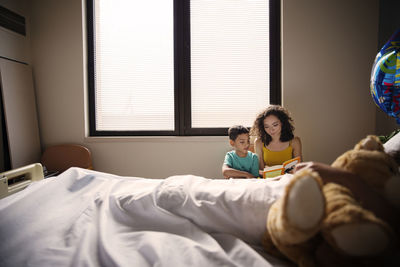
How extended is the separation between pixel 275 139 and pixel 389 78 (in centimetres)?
83

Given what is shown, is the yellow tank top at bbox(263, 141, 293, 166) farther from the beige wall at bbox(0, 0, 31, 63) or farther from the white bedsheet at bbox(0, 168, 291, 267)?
the beige wall at bbox(0, 0, 31, 63)

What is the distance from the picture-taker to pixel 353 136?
6.88 ft

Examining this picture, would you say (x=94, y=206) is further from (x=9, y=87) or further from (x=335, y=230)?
(x=9, y=87)

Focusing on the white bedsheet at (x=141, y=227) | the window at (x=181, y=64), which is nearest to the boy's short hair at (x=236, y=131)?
the window at (x=181, y=64)

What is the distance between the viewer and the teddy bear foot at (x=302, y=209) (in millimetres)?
448

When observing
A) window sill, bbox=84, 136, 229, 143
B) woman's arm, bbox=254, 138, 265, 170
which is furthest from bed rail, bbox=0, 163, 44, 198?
woman's arm, bbox=254, 138, 265, 170

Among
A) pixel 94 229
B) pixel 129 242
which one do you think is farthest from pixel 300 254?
pixel 94 229

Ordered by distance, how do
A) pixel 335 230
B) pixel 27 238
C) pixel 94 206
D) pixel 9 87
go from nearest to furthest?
pixel 335 230 < pixel 27 238 < pixel 94 206 < pixel 9 87

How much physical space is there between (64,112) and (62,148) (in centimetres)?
40

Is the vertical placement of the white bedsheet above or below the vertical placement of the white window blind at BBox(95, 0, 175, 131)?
below

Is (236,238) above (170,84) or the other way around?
the other way around

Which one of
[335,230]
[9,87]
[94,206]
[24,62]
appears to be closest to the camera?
[335,230]

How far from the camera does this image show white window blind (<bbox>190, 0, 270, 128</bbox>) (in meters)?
2.22

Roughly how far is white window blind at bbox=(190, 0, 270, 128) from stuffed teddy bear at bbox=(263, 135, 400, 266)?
1.75 metres
